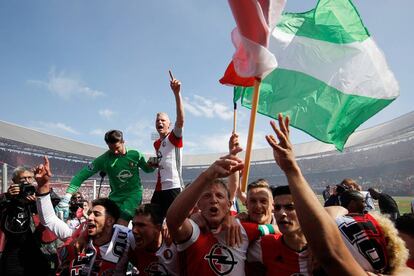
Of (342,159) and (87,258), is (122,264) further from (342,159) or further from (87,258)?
(342,159)

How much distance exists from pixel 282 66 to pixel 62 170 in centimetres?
4276

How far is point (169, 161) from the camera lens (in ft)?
14.4

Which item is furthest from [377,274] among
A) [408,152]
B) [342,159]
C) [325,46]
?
[342,159]

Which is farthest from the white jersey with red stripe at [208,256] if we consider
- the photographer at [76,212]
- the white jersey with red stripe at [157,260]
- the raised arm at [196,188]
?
the photographer at [76,212]

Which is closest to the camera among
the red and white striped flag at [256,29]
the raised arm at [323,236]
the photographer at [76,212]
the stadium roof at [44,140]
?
the raised arm at [323,236]

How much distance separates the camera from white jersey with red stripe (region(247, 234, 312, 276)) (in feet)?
8.04

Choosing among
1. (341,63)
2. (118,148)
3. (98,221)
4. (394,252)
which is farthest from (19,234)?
(341,63)

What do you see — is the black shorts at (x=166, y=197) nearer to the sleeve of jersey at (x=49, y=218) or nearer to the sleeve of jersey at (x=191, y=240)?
the sleeve of jersey at (x=49, y=218)

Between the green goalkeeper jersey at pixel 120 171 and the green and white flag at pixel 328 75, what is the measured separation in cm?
169

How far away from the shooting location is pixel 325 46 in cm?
362

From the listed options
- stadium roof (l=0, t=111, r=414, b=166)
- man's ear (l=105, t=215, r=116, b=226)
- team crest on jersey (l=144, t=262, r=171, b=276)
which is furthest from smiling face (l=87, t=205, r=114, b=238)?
stadium roof (l=0, t=111, r=414, b=166)

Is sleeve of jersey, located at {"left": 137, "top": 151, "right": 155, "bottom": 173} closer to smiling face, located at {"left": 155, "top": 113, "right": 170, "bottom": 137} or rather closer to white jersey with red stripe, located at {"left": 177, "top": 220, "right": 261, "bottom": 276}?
smiling face, located at {"left": 155, "top": 113, "right": 170, "bottom": 137}

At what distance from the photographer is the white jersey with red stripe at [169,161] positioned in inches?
172

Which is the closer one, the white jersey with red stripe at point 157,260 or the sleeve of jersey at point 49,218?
the white jersey with red stripe at point 157,260
